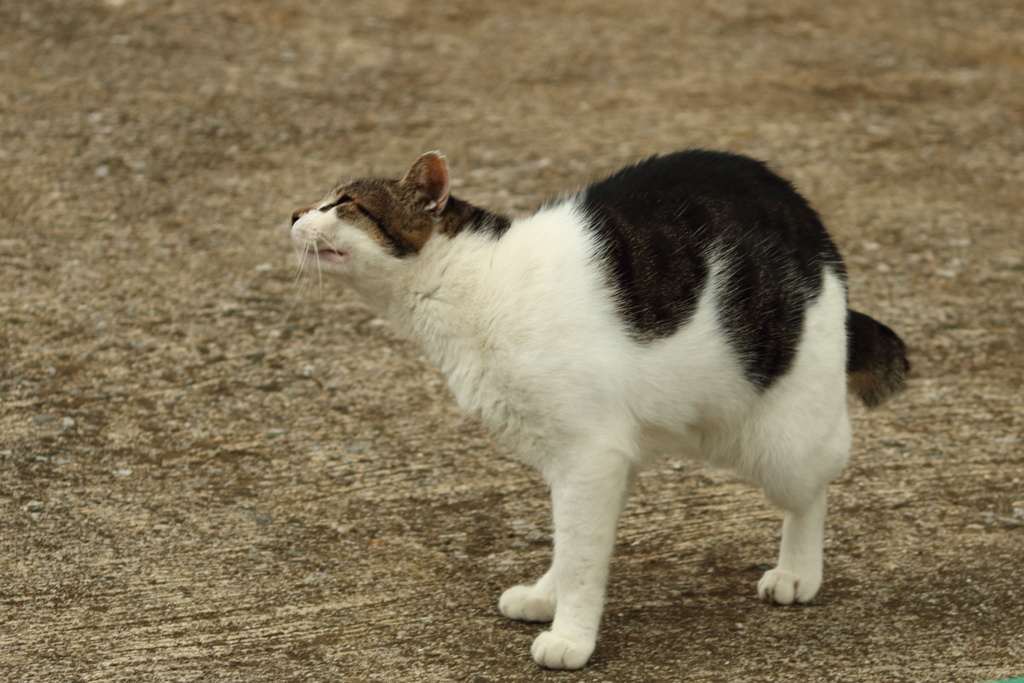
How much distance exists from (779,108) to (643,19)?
1802mm

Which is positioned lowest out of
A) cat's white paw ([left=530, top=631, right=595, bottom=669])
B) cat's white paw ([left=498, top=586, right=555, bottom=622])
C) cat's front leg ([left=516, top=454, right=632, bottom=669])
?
cat's white paw ([left=498, top=586, right=555, bottom=622])

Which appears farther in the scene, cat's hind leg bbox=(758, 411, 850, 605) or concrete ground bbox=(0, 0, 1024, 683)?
concrete ground bbox=(0, 0, 1024, 683)

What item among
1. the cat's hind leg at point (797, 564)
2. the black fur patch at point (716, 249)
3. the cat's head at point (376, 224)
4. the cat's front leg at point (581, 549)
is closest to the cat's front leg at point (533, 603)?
the cat's front leg at point (581, 549)

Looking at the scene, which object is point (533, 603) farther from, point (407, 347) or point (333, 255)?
point (407, 347)

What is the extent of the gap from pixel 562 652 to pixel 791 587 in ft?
2.84

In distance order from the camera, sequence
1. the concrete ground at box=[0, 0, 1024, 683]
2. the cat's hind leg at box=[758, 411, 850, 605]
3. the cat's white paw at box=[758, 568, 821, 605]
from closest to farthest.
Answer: the cat's hind leg at box=[758, 411, 850, 605]
the concrete ground at box=[0, 0, 1024, 683]
the cat's white paw at box=[758, 568, 821, 605]

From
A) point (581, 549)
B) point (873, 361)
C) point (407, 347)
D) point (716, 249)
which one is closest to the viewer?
point (581, 549)

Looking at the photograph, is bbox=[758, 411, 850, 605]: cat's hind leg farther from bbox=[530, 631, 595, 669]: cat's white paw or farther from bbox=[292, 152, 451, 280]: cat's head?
bbox=[292, 152, 451, 280]: cat's head

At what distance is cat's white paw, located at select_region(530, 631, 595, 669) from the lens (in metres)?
3.43

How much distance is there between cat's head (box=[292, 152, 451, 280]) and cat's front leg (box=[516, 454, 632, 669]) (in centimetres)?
79

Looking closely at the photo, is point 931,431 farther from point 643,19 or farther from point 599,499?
point 643,19

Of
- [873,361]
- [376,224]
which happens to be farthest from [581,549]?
[873,361]

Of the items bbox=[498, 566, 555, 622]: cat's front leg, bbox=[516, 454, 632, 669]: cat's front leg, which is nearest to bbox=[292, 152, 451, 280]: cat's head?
bbox=[516, 454, 632, 669]: cat's front leg

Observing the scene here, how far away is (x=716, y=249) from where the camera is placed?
11.7 feet
